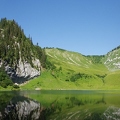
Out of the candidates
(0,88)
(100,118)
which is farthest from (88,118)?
(0,88)

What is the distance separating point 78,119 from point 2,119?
14660 millimetres

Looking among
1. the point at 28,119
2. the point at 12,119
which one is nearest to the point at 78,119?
the point at 28,119

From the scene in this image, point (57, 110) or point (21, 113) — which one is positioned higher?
point (21, 113)

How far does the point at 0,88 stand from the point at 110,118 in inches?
6496

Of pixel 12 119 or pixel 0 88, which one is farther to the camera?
pixel 0 88

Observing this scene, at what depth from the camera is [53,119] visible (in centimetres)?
4478

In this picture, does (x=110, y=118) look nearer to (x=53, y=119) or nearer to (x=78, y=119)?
(x=78, y=119)

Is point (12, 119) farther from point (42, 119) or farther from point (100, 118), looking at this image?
point (100, 118)

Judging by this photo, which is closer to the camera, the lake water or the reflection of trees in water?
the reflection of trees in water

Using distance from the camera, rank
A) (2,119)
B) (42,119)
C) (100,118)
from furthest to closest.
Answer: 1. (100,118)
2. (42,119)
3. (2,119)

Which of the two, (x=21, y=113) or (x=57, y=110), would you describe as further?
(x=57, y=110)

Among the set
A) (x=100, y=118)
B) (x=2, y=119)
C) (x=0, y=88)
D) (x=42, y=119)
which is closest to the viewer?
(x=2, y=119)

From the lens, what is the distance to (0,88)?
19962cm

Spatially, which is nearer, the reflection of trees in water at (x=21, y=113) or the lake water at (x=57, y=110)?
the reflection of trees in water at (x=21, y=113)
